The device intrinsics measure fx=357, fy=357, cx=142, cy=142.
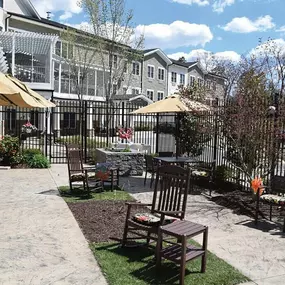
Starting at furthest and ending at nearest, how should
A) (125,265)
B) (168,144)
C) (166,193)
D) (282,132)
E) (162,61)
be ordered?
(162,61)
(168,144)
(282,132)
(166,193)
(125,265)

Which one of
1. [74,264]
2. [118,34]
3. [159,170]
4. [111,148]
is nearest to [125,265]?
[74,264]

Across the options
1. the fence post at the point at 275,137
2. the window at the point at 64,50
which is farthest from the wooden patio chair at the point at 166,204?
the window at the point at 64,50

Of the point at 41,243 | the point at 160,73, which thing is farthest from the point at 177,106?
the point at 160,73

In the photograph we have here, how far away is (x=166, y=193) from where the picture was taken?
5227mm

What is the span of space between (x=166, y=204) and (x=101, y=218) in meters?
1.92

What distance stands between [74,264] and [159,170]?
1.75 meters

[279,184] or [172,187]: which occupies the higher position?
[172,187]

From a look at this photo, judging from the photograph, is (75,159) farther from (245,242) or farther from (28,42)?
(28,42)

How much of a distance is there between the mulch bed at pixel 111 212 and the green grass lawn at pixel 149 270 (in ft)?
1.72

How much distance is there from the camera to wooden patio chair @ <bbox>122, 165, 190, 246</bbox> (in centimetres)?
480

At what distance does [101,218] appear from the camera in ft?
22.0

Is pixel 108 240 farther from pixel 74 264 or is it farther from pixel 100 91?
pixel 100 91

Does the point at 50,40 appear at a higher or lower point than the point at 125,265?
higher

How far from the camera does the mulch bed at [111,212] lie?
19.2ft
